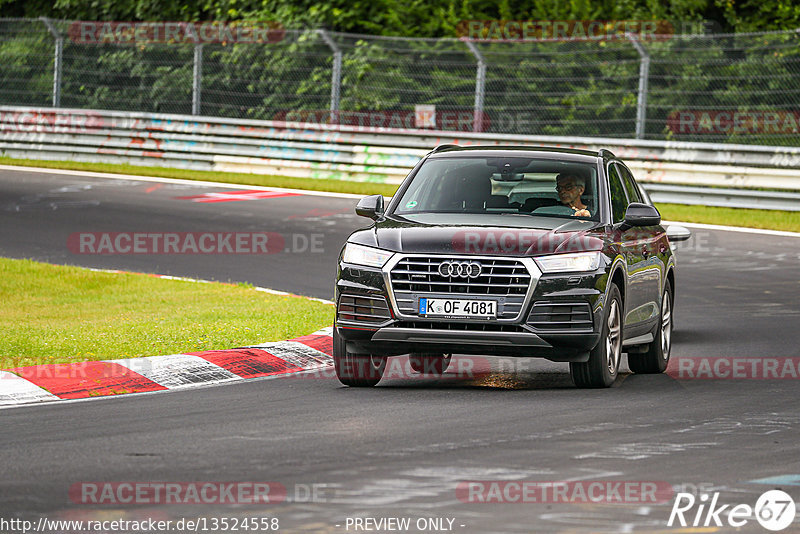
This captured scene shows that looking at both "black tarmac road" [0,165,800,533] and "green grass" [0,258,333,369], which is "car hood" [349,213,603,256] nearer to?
"black tarmac road" [0,165,800,533]

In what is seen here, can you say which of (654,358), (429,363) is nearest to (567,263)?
(429,363)

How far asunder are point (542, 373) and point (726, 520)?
4.85 meters

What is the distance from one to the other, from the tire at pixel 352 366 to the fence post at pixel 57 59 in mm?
21723

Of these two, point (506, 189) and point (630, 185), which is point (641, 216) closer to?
point (506, 189)

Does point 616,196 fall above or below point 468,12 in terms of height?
below

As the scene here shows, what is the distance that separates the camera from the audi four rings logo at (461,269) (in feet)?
30.6

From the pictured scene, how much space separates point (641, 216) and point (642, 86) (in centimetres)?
1435

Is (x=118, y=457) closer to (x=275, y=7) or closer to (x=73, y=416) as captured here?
(x=73, y=416)

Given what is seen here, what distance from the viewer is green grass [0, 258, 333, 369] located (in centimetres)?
1082

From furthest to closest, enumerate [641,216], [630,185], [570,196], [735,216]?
[735,216]
[630,185]
[570,196]
[641,216]

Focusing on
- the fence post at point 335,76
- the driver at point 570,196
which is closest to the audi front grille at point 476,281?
the driver at point 570,196

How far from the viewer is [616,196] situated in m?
11.0

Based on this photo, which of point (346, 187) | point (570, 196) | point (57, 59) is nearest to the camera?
point (570, 196)

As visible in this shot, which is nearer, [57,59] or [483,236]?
[483,236]
